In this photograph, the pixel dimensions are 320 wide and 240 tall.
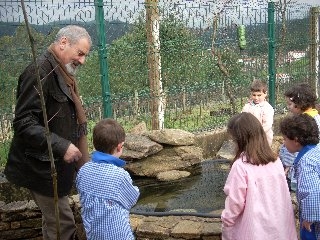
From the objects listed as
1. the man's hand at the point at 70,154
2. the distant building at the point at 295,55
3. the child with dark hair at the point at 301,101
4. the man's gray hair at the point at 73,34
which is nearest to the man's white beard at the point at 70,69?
the man's gray hair at the point at 73,34

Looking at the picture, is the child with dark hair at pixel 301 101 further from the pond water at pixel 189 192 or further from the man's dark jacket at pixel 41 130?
the man's dark jacket at pixel 41 130

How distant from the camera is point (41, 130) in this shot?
3.07 meters

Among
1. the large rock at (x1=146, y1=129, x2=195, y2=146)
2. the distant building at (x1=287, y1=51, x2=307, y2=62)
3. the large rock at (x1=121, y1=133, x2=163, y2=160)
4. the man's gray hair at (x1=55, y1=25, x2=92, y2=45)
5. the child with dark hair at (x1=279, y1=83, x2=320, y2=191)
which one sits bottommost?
the large rock at (x1=121, y1=133, x2=163, y2=160)

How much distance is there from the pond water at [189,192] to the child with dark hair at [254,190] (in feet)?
4.77

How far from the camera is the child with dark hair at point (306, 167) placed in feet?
9.96

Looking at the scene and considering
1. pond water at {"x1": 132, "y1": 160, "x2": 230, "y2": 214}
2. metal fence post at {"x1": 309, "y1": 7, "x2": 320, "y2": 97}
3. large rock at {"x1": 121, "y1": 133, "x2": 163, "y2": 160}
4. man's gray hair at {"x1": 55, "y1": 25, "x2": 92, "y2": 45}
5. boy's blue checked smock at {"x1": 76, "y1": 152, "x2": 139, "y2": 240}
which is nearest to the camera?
boy's blue checked smock at {"x1": 76, "y1": 152, "x2": 139, "y2": 240}

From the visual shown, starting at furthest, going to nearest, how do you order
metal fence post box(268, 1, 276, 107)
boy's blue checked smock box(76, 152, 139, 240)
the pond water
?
metal fence post box(268, 1, 276, 107) → the pond water → boy's blue checked smock box(76, 152, 139, 240)

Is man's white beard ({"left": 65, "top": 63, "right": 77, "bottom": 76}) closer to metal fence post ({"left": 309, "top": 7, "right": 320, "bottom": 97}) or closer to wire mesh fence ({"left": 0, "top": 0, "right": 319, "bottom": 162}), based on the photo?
wire mesh fence ({"left": 0, "top": 0, "right": 319, "bottom": 162})

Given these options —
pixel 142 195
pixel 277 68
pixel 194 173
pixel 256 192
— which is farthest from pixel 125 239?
pixel 277 68

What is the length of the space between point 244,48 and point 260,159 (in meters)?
5.07

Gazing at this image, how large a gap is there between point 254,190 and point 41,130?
1346mm

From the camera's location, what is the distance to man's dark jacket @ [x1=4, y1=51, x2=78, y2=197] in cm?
310

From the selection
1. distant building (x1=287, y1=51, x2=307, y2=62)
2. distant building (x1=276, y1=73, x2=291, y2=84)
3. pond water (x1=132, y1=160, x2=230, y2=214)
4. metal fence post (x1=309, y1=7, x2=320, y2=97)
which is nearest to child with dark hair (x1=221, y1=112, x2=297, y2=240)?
pond water (x1=132, y1=160, x2=230, y2=214)

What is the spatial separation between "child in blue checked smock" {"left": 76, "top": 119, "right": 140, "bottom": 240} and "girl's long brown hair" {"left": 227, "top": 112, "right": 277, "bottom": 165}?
70 centimetres
